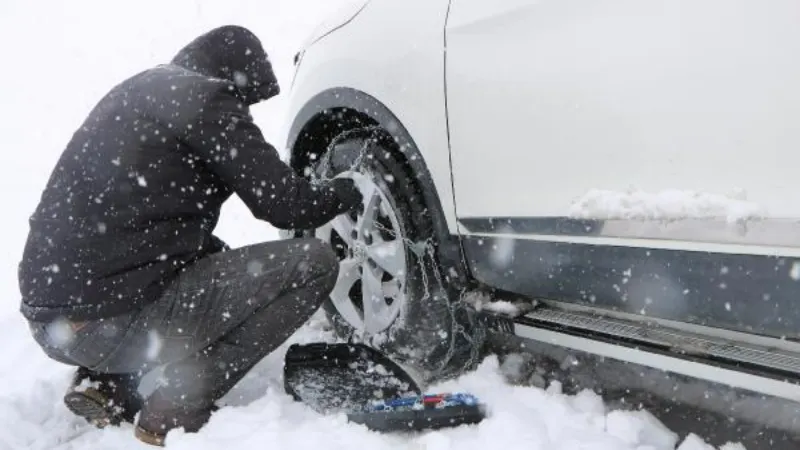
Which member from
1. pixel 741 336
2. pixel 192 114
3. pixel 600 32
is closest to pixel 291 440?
pixel 192 114

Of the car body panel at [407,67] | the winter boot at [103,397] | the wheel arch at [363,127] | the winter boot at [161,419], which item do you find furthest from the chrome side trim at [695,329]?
the winter boot at [103,397]

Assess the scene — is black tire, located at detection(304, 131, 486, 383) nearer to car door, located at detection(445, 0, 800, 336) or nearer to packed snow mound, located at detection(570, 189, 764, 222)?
car door, located at detection(445, 0, 800, 336)

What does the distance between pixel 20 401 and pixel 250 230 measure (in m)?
3.26

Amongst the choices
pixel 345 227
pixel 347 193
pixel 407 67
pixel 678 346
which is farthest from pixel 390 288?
pixel 678 346

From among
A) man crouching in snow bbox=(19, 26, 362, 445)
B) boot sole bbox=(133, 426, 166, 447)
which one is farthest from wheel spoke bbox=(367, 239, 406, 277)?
boot sole bbox=(133, 426, 166, 447)

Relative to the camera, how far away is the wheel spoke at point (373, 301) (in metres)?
2.75

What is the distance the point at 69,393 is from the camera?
235cm

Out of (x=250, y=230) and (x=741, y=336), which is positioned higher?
(x=741, y=336)

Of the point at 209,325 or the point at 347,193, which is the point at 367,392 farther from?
the point at 347,193

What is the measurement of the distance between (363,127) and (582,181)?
3.78ft

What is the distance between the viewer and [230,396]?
2660 millimetres

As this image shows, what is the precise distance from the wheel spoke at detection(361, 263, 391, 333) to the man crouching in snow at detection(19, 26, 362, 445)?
0.32 m

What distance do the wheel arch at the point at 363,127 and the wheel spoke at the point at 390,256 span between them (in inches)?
6.4

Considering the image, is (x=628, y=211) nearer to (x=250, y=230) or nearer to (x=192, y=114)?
(x=192, y=114)
